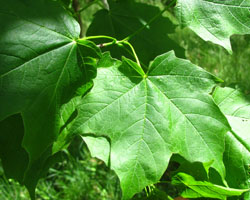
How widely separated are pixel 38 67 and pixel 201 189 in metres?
0.59

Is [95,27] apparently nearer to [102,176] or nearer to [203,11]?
[203,11]

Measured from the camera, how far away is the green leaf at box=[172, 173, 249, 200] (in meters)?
0.79

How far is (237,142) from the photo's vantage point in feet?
2.99

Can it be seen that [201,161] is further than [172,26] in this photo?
No

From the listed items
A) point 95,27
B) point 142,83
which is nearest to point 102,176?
point 95,27

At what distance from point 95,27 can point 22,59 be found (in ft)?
1.61

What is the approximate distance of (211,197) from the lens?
857 millimetres

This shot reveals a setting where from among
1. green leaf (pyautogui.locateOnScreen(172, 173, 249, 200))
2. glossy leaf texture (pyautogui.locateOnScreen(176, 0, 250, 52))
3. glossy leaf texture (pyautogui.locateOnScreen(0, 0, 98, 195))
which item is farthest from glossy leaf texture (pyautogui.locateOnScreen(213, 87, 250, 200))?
glossy leaf texture (pyautogui.locateOnScreen(0, 0, 98, 195))

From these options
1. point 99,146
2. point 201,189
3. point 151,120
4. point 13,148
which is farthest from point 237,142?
point 13,148

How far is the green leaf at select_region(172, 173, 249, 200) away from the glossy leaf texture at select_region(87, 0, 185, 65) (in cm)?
50

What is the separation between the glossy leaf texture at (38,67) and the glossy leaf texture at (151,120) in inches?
2.6

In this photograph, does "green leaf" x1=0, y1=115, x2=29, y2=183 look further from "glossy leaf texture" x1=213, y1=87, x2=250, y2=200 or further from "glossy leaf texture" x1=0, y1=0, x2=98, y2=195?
"glossy leaf texture" x1=213, y1=87, x2=250, y2=200

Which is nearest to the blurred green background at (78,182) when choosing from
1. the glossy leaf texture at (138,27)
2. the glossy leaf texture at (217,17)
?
the glossy leaf texture at (138,27)

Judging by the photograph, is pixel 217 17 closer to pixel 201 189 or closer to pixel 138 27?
pixel 138 27
